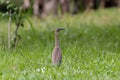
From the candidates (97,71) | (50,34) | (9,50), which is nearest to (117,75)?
(97,71)

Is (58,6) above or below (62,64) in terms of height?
below

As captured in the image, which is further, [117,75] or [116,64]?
[116,64]

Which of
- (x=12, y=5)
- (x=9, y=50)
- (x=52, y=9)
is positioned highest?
(x=12, y=5)

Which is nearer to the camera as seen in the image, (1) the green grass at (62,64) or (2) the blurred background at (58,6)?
(1) the green grass at (62,64)

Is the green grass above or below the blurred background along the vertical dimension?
above

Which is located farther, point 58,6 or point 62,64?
point 58,6

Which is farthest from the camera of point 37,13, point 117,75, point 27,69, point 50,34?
point 37,13

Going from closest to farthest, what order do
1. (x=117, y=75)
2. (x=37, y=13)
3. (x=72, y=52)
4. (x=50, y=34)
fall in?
(x=117, y=75)
(x=72, y=52)
(x=50, y=34)
(x=37, y=13)

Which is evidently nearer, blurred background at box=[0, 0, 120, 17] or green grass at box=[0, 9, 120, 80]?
green grass at box=[0, 9, 120, 80]

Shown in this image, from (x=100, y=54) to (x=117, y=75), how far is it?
1637 millimetres

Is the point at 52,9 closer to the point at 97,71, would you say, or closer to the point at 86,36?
the point at 86,36

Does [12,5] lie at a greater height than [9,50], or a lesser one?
greater

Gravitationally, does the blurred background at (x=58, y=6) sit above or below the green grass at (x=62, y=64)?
below

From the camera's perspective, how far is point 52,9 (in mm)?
20281
